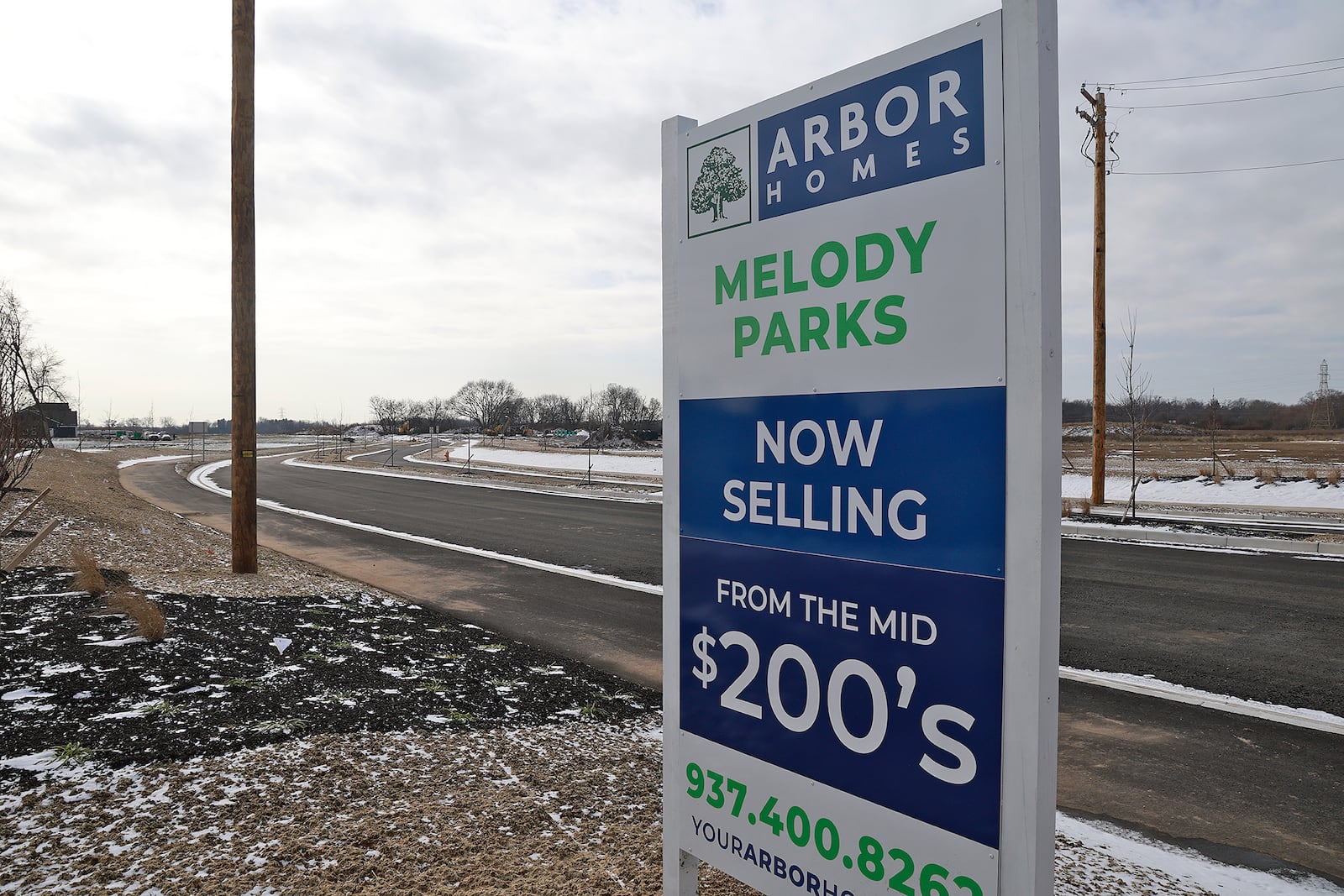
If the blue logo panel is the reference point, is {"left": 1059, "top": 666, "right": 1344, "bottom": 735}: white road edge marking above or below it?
below

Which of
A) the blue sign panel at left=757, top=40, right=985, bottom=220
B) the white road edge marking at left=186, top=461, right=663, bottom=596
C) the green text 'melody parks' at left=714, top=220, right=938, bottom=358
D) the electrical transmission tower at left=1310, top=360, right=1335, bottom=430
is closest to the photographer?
the blue sign panel at left=757, top=40, right=985, bottom=220

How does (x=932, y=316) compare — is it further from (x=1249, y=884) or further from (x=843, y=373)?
(x=1249, y=884)

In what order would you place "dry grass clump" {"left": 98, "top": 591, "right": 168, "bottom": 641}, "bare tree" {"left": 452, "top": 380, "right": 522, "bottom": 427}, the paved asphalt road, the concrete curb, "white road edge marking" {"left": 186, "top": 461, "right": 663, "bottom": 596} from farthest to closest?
"bare tree" {"left": 452, "top": 380, "right": 522, "bottom": 427}, the concrete curb, "white road edge marking" {"left": 186, "top": 461, "right": 663, "bottom": 596}, "dry grass clump" {"left": 98, "top": 591, "right": 168, "bottom": 641}, the paved asphalt road

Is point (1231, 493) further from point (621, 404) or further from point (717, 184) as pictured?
point (621, 404)

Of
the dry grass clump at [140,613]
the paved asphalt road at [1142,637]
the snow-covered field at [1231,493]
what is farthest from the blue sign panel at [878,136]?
the snow-covered field at [1231,493]

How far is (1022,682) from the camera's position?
1.85 m

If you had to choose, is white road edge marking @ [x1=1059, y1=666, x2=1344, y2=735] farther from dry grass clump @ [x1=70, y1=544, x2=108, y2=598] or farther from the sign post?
dry grass clump @ [x1=70, y1=544, x2=108, y2=598]

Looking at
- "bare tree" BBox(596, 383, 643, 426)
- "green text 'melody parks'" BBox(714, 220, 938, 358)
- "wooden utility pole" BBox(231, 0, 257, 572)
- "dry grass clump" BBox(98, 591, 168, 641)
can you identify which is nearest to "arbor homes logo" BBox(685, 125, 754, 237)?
"green text 'melody parks'" BBox(714, 220, 938, 358)

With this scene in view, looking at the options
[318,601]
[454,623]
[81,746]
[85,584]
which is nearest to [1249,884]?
[81,746]

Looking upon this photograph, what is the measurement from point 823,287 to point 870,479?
23.2 inches

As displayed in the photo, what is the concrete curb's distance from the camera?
12750mm

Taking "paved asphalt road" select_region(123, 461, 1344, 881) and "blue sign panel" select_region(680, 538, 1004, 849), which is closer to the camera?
"blue sign panel" select_region(680, 538, 1004, 849)

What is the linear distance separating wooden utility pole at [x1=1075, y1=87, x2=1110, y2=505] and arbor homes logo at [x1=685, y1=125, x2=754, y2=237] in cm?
1799

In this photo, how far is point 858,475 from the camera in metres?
2.18
